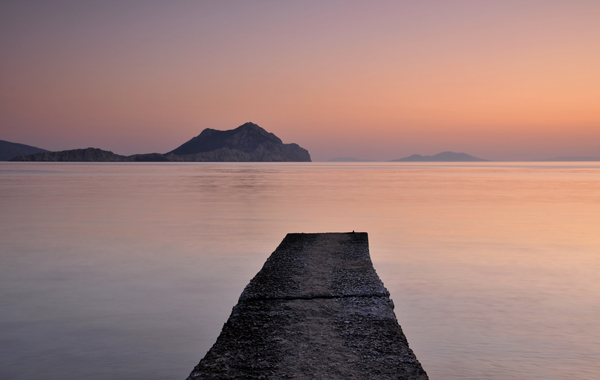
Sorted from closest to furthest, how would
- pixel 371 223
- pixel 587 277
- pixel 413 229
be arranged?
1. pixel 587 277
2. pixel 413 229
3. pixel 371 223

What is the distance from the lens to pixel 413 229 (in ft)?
54.5

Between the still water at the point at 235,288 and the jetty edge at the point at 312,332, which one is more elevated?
the jetty edge at the point at 312,332

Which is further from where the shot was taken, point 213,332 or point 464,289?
Result: point 464,289

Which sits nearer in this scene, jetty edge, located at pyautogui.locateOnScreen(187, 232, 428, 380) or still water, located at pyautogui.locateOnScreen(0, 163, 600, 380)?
jetty edge, located at pyautogui.locateOnScreen(187, 232, 428, 380)

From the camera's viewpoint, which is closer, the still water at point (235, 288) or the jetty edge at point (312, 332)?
the jetty edge at point (312, 332)

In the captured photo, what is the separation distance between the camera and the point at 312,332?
18.8ft

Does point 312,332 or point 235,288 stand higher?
point 312,332

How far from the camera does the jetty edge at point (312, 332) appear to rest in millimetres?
4762

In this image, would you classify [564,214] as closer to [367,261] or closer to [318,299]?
[367,261]

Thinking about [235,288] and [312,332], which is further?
[235,288]

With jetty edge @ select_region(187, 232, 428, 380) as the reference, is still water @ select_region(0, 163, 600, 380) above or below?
below

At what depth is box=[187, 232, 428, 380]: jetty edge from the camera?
4.76 m

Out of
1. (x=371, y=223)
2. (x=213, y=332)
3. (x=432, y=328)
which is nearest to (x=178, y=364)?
(x=213, y=332)

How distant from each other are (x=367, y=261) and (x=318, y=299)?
9.93 feet
